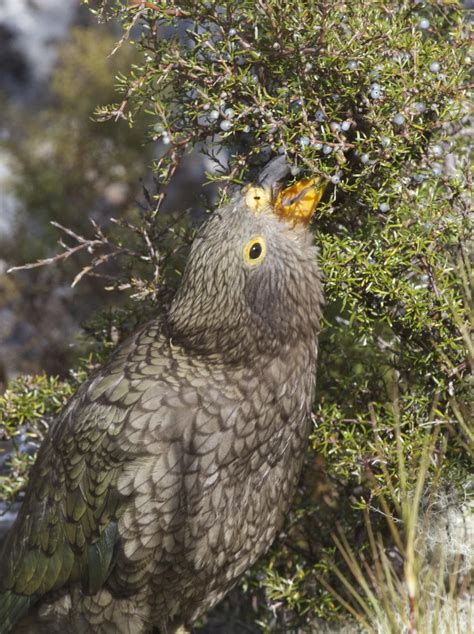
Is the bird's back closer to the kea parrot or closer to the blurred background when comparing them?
the kea parrot

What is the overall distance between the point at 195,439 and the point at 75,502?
44 centimetres

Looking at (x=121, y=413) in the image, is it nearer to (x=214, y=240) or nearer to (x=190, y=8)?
(x=214, y=240)

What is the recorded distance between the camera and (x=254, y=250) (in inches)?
95.7

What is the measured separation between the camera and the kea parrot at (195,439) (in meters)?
2.42

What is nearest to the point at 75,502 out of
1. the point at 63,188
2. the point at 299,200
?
the point at 299,200

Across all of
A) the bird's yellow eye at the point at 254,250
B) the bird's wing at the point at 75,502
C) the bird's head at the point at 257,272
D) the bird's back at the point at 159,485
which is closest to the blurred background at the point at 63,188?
the bird's wing at the point at 75,502

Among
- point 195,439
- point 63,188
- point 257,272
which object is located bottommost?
point 63,188

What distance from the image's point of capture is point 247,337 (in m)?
2.48

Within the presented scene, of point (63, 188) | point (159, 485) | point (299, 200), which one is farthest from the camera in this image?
point (63, 188)

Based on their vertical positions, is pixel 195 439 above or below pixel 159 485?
above

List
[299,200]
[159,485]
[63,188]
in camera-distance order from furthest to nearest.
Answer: [63,188] → [299,200] → [159,485]

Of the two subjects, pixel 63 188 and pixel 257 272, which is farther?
pixel 63 188

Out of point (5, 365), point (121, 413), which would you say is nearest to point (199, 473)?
point (121, 413)

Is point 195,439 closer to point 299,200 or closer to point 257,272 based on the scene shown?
point 257,272
